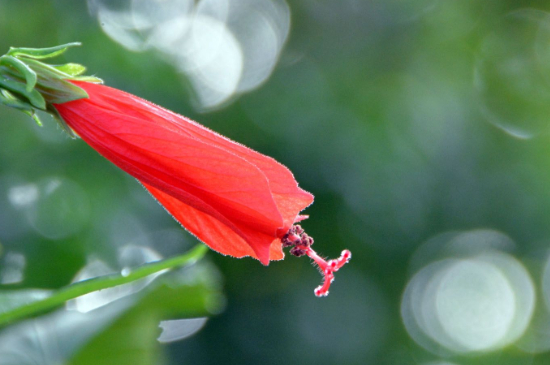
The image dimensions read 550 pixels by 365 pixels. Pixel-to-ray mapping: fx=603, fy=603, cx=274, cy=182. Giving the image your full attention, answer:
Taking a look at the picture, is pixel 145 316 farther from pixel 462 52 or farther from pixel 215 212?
pixel 462 52

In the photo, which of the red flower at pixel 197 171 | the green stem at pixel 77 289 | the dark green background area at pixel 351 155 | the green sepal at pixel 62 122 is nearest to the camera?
the green stem at pixel 77 289

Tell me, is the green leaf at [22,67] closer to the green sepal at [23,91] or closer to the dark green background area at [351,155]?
the green sepal at [23,91]

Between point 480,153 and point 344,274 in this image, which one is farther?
point 480,153

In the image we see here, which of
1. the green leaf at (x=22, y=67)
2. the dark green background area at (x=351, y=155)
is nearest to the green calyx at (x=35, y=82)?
the green leaf at (x=22, y=67)

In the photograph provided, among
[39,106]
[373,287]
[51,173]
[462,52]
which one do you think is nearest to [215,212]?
[39,106]

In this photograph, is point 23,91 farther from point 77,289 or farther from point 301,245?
point 301,245

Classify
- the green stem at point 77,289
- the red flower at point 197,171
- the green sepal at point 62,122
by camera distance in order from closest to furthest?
the green stem at point 77,289
the red flower at point 197,171
the green sepal at point 62,122

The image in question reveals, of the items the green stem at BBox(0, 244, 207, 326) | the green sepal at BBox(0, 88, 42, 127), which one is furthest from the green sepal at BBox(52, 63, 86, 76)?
the green stem at BBox(0, 244, 207, 326)
